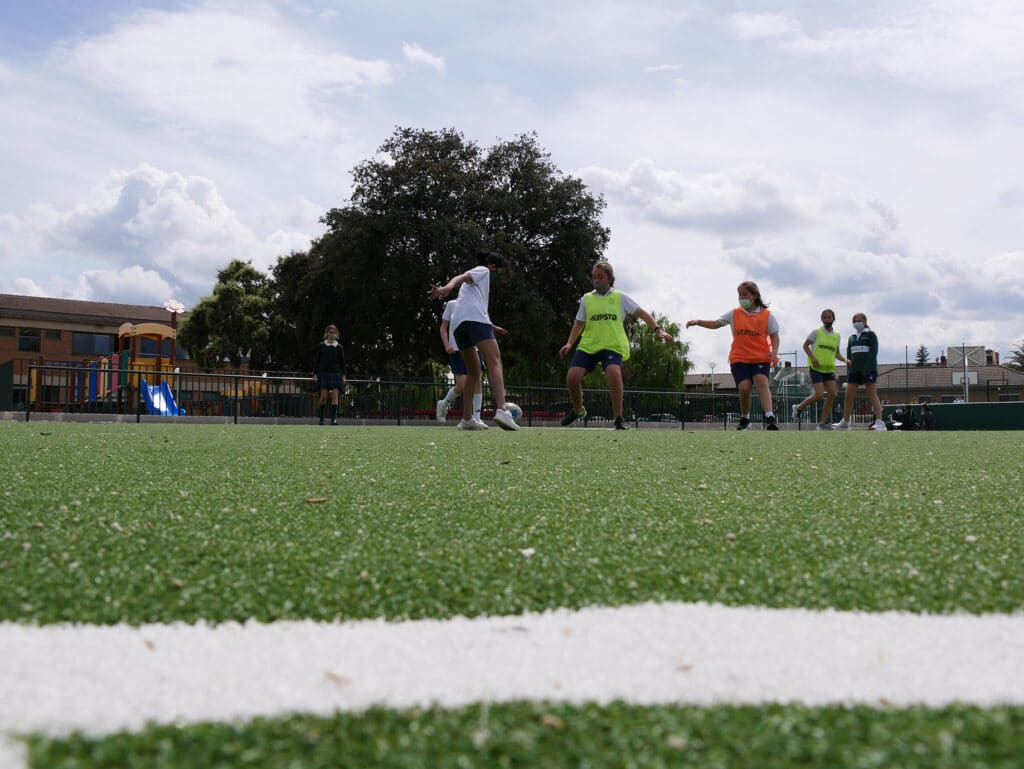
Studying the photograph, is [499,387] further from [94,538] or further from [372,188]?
[372,188]

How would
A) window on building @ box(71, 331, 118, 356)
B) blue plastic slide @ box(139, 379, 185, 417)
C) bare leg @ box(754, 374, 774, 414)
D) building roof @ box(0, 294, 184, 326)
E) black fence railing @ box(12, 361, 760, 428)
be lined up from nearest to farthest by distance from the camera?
bare leg @ box(754, 374, 774, 414)
black fence railing @ box(12, 361, 760, 428)
blue plastic slide @ box(139, 379, 185, 417)
building roof @ box(0, 294, 184, 326)
window on building @ box(71, 331, 118, 356)

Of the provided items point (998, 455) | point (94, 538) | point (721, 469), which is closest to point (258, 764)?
point (94, 538)

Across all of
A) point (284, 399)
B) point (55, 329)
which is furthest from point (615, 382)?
point (55, 329)

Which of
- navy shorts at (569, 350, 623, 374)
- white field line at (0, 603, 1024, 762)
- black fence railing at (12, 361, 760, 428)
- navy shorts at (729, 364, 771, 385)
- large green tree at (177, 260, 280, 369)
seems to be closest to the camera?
white field line at (0, 603, 1024, 762)

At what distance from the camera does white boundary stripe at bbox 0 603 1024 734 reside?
46.7 inches

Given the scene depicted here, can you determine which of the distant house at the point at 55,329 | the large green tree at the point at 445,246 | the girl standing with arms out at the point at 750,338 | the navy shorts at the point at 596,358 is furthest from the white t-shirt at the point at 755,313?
the distant house at the point at 55,329

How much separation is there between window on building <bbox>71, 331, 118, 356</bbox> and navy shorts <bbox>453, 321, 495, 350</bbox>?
6997 centimetres

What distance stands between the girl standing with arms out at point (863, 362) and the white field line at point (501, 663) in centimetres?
1465

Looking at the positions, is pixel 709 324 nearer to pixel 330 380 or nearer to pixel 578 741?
pixel 330 380

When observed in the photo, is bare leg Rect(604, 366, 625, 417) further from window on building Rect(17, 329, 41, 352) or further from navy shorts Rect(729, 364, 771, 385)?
window on building Rect(17, 329, 41, 352)

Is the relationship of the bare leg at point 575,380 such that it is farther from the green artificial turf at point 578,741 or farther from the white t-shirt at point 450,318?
the green artificial turf at point 578,741

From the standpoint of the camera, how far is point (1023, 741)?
1063 millimetres

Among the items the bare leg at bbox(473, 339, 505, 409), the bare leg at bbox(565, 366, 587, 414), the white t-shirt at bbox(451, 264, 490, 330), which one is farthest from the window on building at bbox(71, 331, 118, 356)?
the bare leg at bbox(473, 339, 505, 409)

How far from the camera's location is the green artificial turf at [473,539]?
67.9 inches
